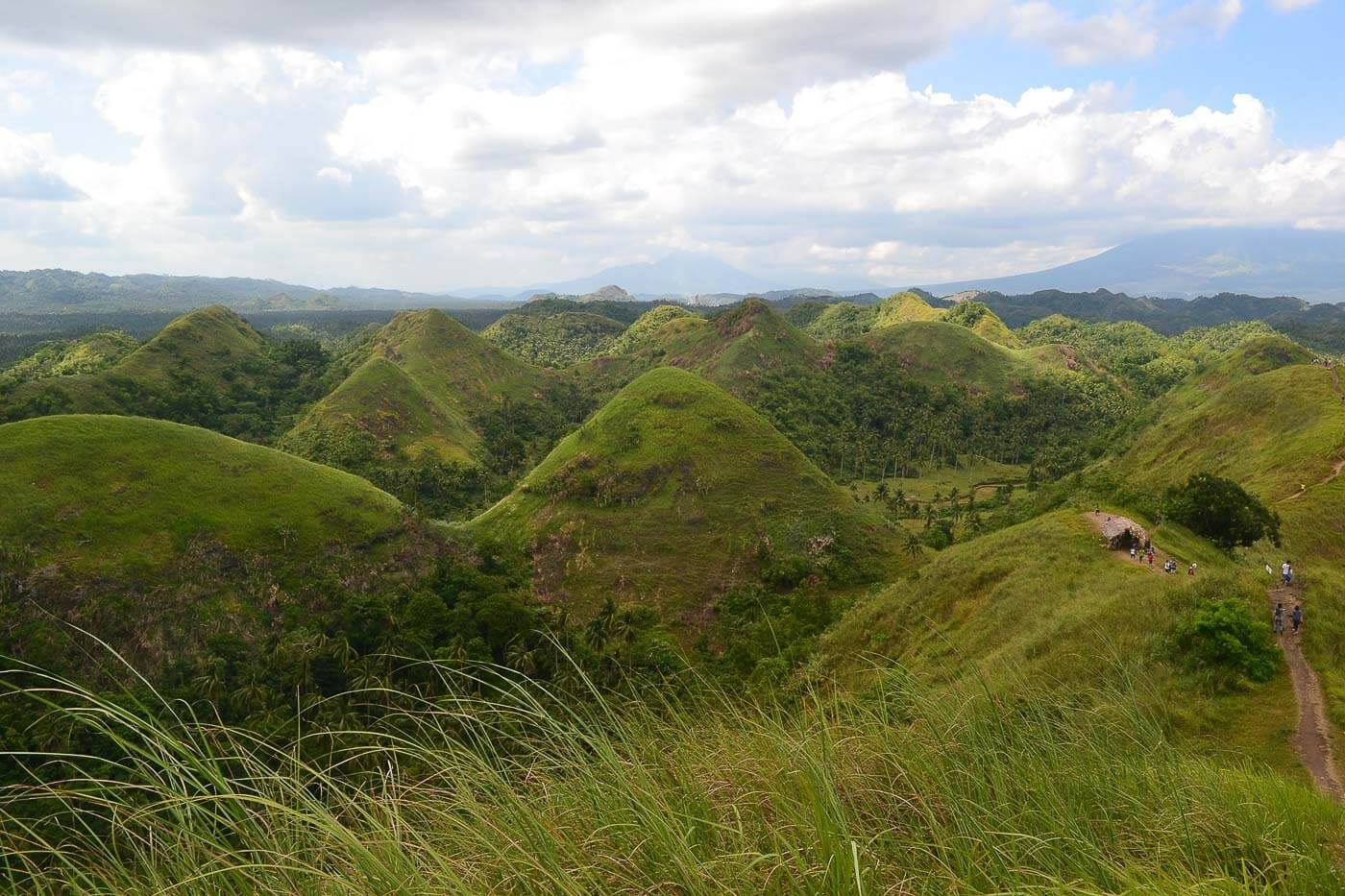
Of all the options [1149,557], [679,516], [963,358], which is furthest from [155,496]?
[963,358]

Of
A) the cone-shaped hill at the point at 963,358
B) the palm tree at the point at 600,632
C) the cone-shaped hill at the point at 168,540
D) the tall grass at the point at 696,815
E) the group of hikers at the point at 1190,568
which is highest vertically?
the cone-shaped hill at the point at 963,358

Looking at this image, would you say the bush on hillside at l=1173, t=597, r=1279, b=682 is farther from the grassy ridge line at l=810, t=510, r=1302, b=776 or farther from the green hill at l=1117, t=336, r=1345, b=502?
the green hill at l=1117, t=336, r=1345, b=502

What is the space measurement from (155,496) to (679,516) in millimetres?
46413

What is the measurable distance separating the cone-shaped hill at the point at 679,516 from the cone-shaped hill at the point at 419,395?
38160 mm

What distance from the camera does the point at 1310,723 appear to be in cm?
1634

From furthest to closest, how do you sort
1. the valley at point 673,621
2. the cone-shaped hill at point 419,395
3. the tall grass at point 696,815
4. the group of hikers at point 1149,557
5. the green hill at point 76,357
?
the green hill at point 76,357 < the cone-shaped hill at point 419,395 < the group of hikers at point 1149,557 < the valley at point 673,621 < the tall grass at point 696,815

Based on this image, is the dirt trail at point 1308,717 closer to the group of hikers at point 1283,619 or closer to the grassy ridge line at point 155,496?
the group of hikers at point 1283,619

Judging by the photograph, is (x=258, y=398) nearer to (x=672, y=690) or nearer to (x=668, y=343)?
(x=668, y=343)

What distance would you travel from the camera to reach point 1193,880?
15.2ft

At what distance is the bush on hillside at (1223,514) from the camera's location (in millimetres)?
36312

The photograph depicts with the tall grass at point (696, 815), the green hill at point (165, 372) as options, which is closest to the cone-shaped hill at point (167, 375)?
the green hill at point (165, 372)

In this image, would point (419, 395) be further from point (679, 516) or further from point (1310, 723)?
point (1310, 723)

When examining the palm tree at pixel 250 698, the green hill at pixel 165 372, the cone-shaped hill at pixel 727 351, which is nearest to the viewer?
the palm tree at pixel 250 698

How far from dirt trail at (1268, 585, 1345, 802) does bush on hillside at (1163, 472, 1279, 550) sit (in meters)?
18.2
